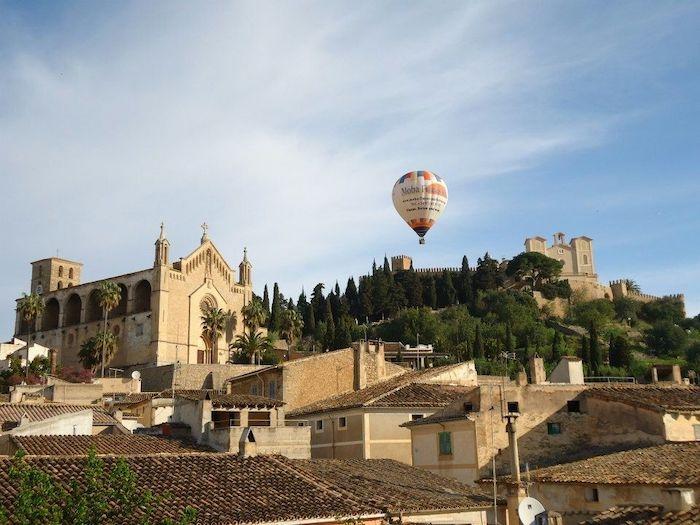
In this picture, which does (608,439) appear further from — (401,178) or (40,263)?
(40,263)

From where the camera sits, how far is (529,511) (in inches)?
722

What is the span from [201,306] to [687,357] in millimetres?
61456

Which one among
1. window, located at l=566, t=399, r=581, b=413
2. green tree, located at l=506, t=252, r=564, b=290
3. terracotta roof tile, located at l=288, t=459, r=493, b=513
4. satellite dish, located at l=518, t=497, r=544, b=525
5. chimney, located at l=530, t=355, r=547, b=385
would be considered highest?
green tree, located at l=506, t=252, r=564, b=290

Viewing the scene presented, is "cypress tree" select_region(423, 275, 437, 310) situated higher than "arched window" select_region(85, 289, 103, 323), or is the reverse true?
"cypress tree" select_region(423, 275, 437, 310)

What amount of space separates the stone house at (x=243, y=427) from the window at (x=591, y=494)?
10.0 m

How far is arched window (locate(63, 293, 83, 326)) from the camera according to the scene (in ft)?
284

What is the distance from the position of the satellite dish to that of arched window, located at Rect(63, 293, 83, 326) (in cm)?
7627

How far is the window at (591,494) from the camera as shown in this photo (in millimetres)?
22641

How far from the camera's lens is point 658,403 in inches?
1069

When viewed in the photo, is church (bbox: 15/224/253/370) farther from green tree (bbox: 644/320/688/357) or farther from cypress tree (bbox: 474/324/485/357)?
green tree (bbox: 644/320/688/357)

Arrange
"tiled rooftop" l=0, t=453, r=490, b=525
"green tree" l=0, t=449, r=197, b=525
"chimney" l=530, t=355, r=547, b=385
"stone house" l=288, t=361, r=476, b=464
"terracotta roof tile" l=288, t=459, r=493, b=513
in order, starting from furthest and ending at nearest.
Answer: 1. "chimney" l=530, t=355, r=547, b=385
2. "stone house" l=288, t=361, r=476, b=464
3. "terracotta roof tile" l=288, t=459, r=493, b=513
4. "tiled rooftop" l=0, t=453, r=490, b=525
5. "green tree" l=0, t=449, r=197, b=525

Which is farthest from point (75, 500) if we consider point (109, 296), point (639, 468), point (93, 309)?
point (93, 309)

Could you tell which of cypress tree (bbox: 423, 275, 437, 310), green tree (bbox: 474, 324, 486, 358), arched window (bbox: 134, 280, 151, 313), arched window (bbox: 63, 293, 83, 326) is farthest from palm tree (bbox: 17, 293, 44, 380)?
cypress tree (bbox: 423, 275, 437, 310)

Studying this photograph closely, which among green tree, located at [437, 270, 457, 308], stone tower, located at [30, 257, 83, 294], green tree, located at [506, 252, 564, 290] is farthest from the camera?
green tree, located at [506, 252, 564, 290]
